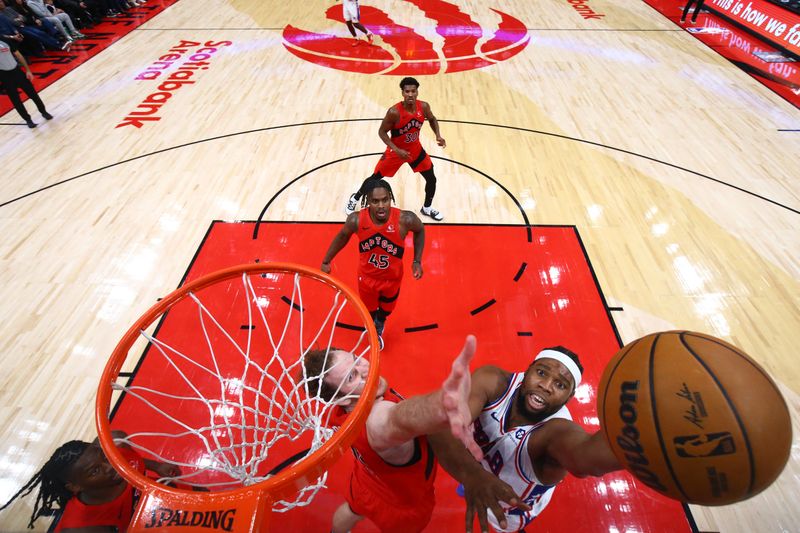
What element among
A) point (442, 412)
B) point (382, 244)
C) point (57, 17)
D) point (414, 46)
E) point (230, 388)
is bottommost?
point (230, 388)

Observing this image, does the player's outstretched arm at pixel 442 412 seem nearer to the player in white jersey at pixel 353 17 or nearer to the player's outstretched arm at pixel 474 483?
the player's outstretched arm at pixel 474 483

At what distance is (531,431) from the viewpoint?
190 centimetres

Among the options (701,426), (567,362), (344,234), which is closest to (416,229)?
(344,234)

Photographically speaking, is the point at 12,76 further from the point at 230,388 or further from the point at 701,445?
the point at 701,445

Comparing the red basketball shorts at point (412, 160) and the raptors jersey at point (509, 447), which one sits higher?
the raptors jersey at point (509, 447)

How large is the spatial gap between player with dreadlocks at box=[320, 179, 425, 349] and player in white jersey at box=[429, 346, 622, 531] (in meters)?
1.31

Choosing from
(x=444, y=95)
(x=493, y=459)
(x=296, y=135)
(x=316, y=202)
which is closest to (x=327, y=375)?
(x=493, y=459)

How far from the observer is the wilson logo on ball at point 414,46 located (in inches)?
341

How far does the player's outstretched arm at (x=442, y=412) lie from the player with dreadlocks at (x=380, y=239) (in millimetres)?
1731

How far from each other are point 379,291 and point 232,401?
4.64ft

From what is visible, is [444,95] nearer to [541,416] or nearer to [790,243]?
[790,243]

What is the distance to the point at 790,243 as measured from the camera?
4.67 m

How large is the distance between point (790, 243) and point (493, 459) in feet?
15.8

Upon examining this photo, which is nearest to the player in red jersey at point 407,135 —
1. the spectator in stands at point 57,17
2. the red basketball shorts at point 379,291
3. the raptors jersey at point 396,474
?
the red basketball shorts at point 379,291
